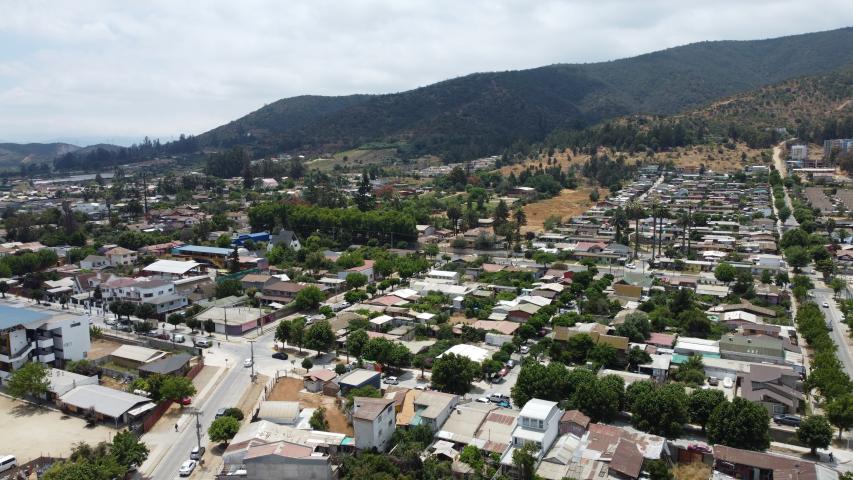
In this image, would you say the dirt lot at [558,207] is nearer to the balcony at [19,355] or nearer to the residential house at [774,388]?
the residential house at [774,388]

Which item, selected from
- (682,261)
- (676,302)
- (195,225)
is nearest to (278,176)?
(195,225)

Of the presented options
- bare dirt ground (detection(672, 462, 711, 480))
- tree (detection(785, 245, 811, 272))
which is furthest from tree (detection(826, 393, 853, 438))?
tree (detection(785, 245, 811, 272))

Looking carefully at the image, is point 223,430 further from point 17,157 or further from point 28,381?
point 17,157

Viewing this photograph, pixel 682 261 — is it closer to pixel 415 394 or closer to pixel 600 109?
pixel 415 394

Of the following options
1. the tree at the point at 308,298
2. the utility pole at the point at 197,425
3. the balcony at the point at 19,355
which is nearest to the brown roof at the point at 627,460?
the utility pole at the point at 197,425

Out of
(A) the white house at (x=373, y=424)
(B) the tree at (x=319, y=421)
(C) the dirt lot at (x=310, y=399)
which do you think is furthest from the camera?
(C) the dirt lot at (x=310, y=399)

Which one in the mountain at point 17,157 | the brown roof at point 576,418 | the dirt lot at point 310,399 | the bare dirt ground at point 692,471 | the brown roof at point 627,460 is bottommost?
the bare dirt ground at point 692,471
